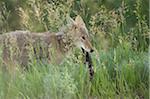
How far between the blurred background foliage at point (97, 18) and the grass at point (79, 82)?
13.9 inches

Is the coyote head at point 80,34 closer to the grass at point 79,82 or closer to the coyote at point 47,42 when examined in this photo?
the coyote at point 47,42

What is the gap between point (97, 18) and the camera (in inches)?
239

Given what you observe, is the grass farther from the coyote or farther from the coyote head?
the coyote head

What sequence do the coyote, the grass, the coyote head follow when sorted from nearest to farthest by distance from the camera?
the grass < the coyote < the coyote head

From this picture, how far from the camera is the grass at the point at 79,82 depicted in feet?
13.6

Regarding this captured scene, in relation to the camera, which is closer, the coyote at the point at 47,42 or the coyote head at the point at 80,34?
the coyote at the point at 47,42

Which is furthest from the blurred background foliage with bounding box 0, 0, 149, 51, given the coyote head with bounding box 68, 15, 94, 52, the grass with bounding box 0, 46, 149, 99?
the grass with bounding box 0, 46, 149, 99

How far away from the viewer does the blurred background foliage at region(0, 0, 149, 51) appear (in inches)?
196

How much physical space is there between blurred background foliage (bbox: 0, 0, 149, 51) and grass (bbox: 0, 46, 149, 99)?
353 millimetres

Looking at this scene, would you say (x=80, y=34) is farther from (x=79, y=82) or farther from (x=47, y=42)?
(x=79, y=82)

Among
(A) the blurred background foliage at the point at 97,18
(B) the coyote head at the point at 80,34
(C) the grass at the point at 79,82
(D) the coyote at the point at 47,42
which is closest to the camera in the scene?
(C) the grass at the point at 79,82

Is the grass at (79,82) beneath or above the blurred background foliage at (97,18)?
beneath

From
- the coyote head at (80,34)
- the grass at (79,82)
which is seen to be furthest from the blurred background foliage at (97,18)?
the grass at (79,82)

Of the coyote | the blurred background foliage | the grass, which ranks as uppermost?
the blurred background foliage
